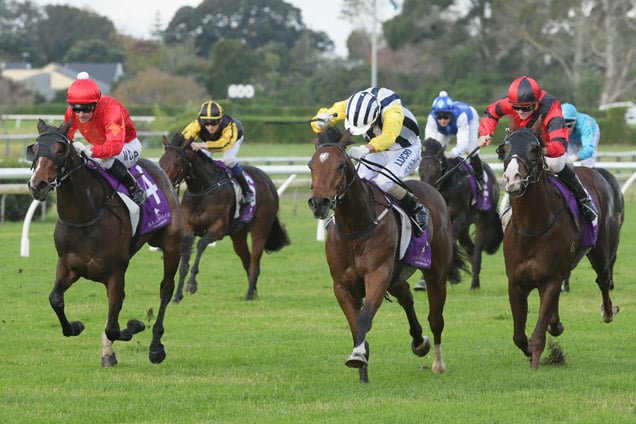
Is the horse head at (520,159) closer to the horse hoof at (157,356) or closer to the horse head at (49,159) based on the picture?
the horse hoof at (157,356)

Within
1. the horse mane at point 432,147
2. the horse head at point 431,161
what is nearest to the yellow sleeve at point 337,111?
the horse head at point 431,161

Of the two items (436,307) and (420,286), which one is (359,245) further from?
(420,286)

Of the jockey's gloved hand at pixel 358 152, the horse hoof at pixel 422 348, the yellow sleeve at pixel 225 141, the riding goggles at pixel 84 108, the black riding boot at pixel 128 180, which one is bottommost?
the horse hoof at pixel 422 348

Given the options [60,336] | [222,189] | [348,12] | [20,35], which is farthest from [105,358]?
[20,35]

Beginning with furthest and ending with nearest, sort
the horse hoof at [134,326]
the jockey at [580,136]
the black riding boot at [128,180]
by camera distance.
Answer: the jockey at [580,136] < the black riding boot at [128,180] < the horse hoof at [134,326]

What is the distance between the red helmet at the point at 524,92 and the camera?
7.56 meters

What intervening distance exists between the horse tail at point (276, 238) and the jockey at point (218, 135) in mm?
555

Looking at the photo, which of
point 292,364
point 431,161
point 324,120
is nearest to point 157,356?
point 292,364

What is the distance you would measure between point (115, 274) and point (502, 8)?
55.1m

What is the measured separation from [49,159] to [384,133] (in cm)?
192

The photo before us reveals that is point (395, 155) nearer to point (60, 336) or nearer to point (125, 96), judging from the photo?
point (60, 336)

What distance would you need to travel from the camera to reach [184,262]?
36.1 feet

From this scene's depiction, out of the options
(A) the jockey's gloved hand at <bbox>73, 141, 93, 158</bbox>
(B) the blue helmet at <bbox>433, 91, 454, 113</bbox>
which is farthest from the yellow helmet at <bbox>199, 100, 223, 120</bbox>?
(A) the jockey's gloved hand at <bbox>73, 141, 93, 158</bbox>

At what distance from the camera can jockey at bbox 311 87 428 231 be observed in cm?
730
